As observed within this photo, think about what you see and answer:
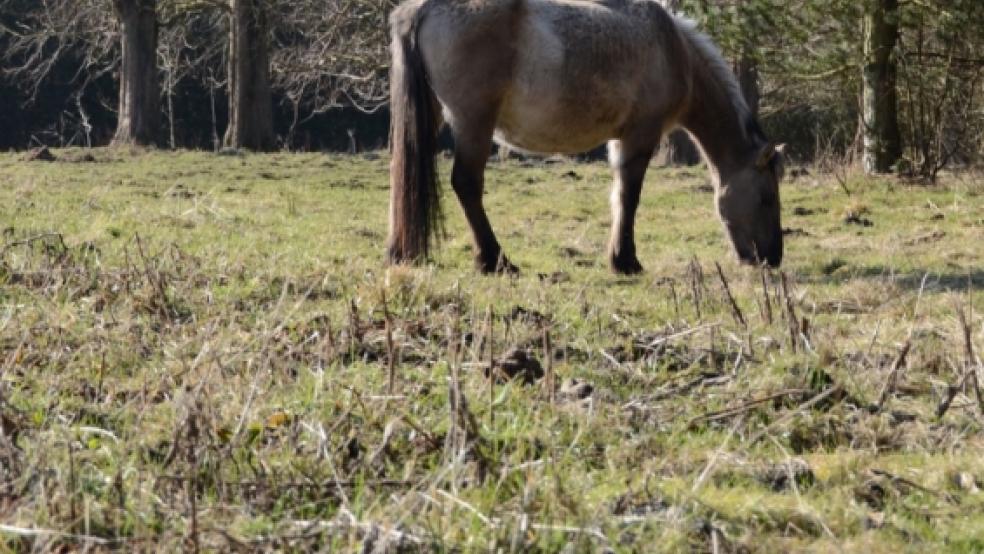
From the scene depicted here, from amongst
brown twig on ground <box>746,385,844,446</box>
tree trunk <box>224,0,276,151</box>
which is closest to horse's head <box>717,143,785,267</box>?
brown twig on ground <box>746,385,844,446</box>

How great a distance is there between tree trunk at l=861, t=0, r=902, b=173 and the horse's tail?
803 centimetres

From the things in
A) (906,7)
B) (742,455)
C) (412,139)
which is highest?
(906,7)

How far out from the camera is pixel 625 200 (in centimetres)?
927

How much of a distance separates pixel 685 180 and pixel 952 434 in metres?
11.4

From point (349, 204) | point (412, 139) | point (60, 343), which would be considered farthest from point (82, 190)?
point (60, 343)

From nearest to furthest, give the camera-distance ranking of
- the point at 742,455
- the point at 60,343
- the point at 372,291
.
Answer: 1. the point at 742,455
2. the point at 60,343
3. the point at 372,291

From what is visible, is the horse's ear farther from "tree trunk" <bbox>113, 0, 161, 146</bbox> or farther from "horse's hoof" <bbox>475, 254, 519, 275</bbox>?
"tree trunk" <bbox>113, 0, 161, 146</bbox>

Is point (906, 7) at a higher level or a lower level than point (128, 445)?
higher

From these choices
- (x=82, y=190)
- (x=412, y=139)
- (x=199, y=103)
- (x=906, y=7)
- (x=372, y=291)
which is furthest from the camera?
(x=199, y=103)

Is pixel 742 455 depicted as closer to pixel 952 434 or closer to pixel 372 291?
pixel 952 434

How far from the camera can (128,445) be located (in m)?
3.70

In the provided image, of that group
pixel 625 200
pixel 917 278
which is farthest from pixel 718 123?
pixel 917 278

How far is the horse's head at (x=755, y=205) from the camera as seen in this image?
970cm

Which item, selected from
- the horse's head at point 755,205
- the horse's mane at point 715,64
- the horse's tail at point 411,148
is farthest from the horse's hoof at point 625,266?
the horse's mane at point 715,64
